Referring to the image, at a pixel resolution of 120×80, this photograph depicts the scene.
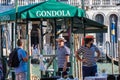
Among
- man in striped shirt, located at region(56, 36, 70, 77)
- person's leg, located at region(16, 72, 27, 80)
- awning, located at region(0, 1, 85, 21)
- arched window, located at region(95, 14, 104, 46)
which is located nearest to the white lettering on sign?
awning, located at region(0, 1, 85, 21)

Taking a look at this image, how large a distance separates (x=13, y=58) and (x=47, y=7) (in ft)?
4.78

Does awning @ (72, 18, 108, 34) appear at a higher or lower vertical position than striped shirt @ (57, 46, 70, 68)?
higher

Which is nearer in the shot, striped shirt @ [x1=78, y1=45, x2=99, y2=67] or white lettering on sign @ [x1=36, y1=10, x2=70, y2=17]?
striped shirt @ [x1=78, y1=45, x2=99, y2=67]

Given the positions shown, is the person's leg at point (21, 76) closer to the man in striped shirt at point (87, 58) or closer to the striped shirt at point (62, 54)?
the striped shirt at point (62, 54)

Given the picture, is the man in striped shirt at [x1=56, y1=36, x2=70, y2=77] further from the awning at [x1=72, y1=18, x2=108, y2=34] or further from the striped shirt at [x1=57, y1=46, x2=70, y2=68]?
the awning at [x1=72, y1=18, x2=108, y2=34]

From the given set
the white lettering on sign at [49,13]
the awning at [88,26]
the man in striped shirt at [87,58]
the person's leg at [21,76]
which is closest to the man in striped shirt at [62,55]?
the white lettering on sign at [49,13]

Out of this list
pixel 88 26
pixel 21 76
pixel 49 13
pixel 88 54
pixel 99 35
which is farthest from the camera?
pixel 99 35

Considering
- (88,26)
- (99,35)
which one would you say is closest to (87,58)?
(88,26)

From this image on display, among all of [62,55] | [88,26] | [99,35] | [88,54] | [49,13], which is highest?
[49,13]

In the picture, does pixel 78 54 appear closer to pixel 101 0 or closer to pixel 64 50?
pixel 64 50

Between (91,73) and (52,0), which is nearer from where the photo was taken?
(91,73)

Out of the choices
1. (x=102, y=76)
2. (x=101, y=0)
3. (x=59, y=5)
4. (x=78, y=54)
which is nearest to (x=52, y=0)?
(x=59, y=5)

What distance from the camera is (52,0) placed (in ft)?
40.6

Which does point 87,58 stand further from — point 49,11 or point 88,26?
point 88,26
